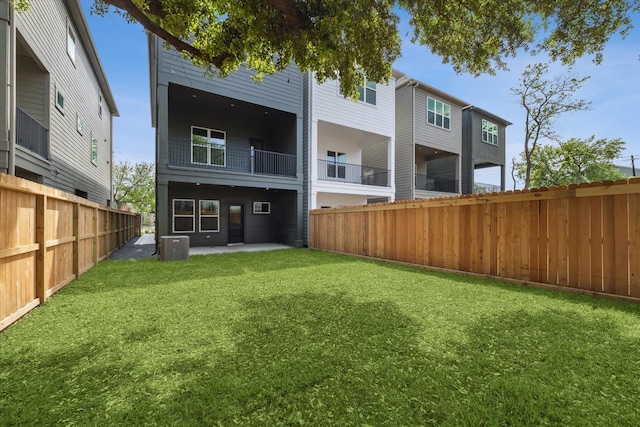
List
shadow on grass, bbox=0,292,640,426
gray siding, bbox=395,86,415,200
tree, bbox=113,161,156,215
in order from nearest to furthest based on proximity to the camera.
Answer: shadow on grass, bbox=0,292,640,426, gray siding, bbox=395,86,415,200, tree, bbox=113,161,156,215

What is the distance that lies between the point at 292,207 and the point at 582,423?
11.8 m

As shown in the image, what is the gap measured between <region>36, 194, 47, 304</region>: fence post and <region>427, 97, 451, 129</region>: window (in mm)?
17657

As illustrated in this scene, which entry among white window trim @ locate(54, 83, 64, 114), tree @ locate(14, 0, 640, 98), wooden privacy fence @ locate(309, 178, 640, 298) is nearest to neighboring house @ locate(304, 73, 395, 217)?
wooden privacy fence @ locate(309, 178, 640, 298)

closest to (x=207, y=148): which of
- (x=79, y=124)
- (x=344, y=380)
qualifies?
(x=79, y=124)

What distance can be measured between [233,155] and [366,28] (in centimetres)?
920

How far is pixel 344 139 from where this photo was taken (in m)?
15.6

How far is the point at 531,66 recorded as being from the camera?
18203mm

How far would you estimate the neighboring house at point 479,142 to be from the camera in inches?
743

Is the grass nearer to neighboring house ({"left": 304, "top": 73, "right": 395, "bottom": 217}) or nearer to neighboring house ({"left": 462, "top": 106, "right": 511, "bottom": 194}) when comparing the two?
neighboring house ({"left": 304, "top": 73, "right": 395, "bottom": 217})

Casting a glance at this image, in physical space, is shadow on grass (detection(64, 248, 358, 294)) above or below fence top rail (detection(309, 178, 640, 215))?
below

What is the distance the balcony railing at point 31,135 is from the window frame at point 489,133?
23065 millimetres

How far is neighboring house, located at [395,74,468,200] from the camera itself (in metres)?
16.2

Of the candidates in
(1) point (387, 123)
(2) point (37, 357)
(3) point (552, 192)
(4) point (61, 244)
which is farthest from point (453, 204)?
(1) point (387, 123)

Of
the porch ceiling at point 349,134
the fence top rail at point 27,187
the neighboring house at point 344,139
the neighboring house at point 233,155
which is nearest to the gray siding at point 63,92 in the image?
the neighboring house at point 233,155
